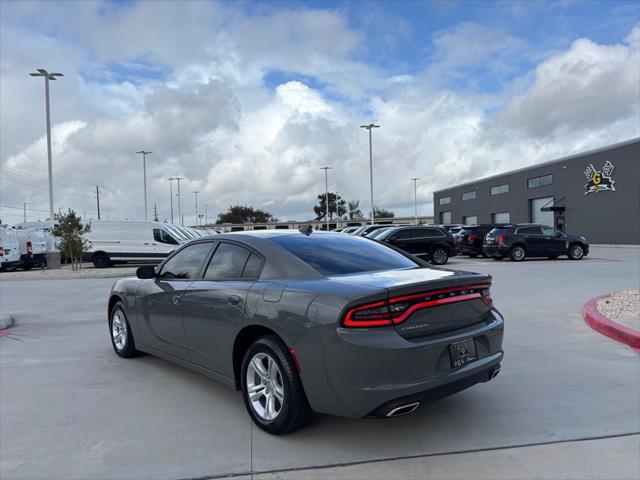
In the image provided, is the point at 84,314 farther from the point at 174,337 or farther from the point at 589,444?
the point at 589,444

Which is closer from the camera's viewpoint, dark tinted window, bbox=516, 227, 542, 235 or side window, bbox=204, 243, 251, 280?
side window, bbox=204, 243, 251, 280

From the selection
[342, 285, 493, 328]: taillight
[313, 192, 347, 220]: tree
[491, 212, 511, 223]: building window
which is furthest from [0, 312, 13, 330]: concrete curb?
[313, 192, 347, 220]: tree

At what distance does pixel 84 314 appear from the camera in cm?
938

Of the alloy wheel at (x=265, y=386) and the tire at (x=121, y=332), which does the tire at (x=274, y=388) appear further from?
the tire at (x=121, y=332)

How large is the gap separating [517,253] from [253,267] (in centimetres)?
1919

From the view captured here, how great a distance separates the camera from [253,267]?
167 inches

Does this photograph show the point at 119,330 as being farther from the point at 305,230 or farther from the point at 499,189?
the point at 499,189

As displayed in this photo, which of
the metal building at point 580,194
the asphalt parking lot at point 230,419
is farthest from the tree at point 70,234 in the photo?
the metal building at point 580,194

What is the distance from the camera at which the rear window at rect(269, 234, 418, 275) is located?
412 cm

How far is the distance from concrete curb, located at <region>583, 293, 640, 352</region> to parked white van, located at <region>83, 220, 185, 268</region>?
18.2 metres

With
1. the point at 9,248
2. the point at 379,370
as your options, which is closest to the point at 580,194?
the point at 9,248

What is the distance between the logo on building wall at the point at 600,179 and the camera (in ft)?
116

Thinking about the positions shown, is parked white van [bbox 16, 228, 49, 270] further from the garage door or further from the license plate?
the garage door

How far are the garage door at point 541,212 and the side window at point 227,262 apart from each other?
42.4 meters
